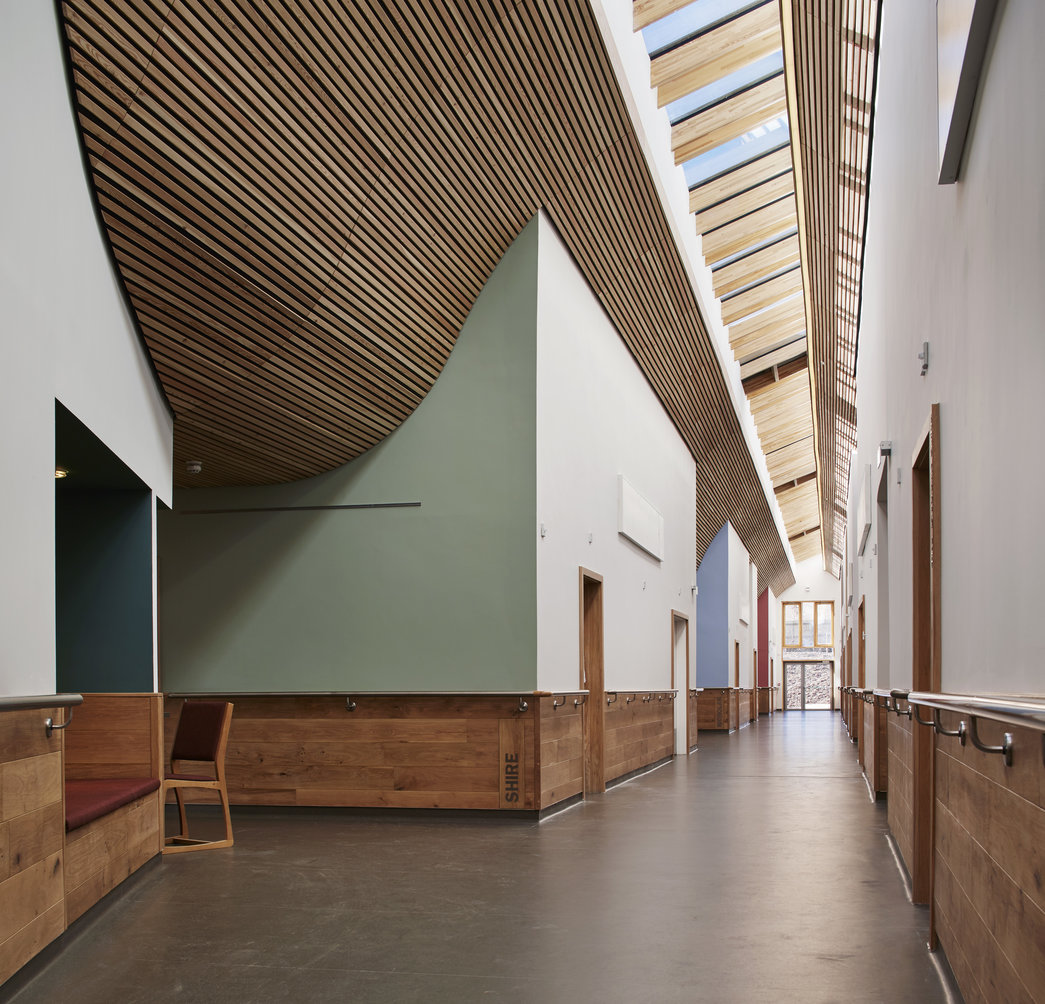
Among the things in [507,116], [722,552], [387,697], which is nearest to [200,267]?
[507,116]

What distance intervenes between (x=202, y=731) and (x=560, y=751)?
104 inches

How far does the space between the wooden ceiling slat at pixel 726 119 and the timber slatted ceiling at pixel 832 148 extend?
181mm

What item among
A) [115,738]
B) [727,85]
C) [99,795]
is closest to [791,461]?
[727,85]

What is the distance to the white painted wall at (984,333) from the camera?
2.14 m

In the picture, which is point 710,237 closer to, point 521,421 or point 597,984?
point 521,421

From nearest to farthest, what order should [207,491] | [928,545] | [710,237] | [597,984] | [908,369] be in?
[597,984], [928,545], [908,369], [207,491], [710,237]

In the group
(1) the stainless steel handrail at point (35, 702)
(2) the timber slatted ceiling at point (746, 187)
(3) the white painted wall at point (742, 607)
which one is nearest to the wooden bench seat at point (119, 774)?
(1) the stainless steel handrail at point (35, 702)

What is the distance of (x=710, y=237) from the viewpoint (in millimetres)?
11250

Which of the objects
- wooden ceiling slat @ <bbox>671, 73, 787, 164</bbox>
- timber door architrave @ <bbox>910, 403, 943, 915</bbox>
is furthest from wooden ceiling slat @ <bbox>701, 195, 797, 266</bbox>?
timber door architrave @ <bbox>910, 403, 943, 915</bbox>

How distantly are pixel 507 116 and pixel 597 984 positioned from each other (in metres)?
4.65

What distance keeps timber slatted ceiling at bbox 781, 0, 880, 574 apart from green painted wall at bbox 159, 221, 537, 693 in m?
2.53

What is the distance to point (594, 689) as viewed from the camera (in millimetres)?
9266

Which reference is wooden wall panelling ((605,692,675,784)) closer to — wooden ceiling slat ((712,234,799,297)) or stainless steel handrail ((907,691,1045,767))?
wooden ceiling slat ((712,234,799,297))

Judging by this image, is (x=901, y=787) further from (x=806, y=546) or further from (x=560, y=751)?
(x=806, y=546)
